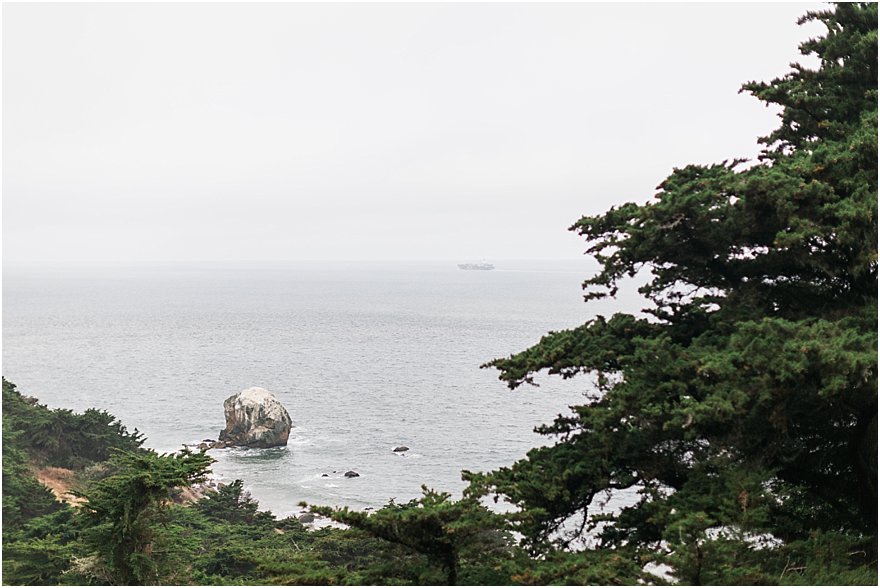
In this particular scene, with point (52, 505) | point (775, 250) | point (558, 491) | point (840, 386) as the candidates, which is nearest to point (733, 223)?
point (775, 250)

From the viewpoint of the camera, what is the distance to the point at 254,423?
53.7 metres

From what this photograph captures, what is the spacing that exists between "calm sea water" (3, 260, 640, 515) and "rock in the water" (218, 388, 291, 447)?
1.11 meters

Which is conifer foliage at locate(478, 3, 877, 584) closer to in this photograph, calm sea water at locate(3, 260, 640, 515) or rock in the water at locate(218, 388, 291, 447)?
calm sea water at locate(3, 260, 640, 515)

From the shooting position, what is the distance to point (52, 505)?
2491 cm

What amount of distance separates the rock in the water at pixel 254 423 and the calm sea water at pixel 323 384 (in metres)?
1.11

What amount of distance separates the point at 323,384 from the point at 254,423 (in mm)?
21174

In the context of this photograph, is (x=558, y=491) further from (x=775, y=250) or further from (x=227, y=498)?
(x=227, y=498)

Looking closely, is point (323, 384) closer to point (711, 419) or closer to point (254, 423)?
point (254, 423)

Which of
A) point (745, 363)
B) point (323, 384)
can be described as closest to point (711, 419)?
point (745, 363)

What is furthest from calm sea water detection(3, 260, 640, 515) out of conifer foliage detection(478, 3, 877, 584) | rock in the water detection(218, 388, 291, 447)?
conifer foliage detection(478, 3, 877, 584)

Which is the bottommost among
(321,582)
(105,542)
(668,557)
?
(105,542)

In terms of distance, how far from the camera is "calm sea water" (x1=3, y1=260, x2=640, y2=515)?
48625mm

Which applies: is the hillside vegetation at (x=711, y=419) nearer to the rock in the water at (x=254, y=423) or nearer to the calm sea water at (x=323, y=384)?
the calm sea water at (x=323, y=384)

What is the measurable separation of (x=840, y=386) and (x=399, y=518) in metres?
6.32
